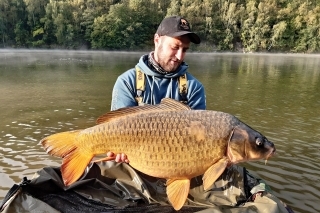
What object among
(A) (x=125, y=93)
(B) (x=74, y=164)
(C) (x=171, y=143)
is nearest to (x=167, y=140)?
(C) (x=171, y=143)

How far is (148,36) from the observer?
52344 mm

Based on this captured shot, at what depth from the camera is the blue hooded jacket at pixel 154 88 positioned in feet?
9.88

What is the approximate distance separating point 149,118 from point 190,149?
33 centimetres

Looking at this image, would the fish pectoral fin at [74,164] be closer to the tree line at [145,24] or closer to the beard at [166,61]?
the beard at [166,61]

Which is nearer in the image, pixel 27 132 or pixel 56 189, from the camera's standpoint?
pixel 56 189

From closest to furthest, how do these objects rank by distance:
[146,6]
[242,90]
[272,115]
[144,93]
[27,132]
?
[144,93] < [27,132] < [272,115] < [242,90] < [146,6]

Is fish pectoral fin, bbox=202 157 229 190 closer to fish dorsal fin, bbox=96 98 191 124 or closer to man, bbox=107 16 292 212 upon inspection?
fish dorsal fin, bbox=96 98 191 124

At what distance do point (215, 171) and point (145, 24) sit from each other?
53574 millimetres

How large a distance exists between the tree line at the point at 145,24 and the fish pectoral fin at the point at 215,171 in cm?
4878

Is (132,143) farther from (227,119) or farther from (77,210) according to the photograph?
(77,210)

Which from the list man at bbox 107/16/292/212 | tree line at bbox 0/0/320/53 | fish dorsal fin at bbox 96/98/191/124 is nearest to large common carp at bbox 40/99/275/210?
fish dorsal fin at bbox 96/98/191/124

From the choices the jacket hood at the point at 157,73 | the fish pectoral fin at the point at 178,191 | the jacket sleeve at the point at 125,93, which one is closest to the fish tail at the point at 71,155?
the fish pectoral fin at the point at 178,191

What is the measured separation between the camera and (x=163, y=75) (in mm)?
3098

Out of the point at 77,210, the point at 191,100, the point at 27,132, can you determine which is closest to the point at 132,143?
the point at 77,210
